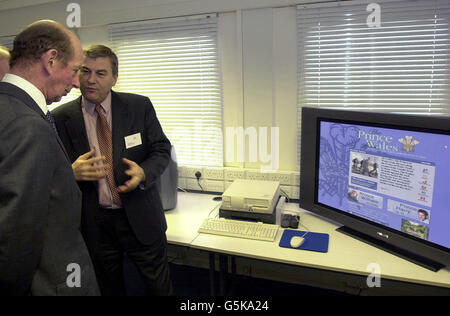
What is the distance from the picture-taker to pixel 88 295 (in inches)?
51.2

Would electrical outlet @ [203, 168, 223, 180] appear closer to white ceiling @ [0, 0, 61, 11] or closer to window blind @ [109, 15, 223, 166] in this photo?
window blind @ [109, 15, 223, 166]

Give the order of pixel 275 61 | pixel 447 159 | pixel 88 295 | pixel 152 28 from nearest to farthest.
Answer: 1. pixel 88 295
2. pixel 447 159
3. pixel 275 61
4. pixel 152 28

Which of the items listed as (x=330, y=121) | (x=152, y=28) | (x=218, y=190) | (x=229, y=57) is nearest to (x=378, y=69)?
(x=330, y=121)

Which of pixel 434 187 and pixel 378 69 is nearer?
pixel 434 187

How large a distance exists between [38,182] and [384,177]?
1.60 meters

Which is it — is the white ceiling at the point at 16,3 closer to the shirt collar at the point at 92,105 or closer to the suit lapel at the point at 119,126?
the shirt collar at the point at 92,105

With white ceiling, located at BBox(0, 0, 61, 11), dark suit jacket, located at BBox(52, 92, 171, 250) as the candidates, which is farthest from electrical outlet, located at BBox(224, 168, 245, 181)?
white ceiling, located at BBox(0, 0, 61, 11)

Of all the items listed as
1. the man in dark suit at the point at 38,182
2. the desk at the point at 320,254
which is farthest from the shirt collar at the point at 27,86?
the desk at the point at 320,254

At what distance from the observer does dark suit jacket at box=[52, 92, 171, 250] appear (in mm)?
1831

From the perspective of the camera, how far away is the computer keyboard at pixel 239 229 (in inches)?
77.2

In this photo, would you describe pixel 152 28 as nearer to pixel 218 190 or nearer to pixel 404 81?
pixel 218 190

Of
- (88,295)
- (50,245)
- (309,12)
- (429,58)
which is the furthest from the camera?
(309,12)
